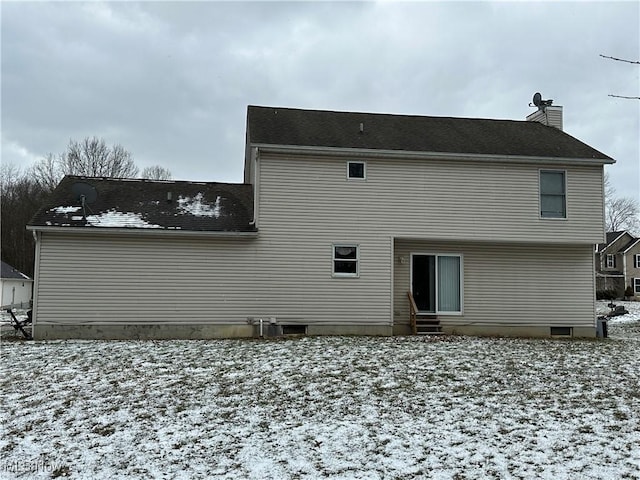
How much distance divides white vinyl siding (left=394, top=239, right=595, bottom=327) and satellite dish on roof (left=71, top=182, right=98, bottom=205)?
29.1 ft

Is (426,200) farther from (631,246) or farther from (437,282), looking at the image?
(631,246)

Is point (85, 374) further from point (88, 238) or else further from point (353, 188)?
point (353, 188)

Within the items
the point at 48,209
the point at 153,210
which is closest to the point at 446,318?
the point at 153,210

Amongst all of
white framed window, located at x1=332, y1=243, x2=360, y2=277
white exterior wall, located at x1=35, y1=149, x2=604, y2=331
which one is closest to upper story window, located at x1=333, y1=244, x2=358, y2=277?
white framed window, located at x1=332, y1=243, x2=360, y2=277

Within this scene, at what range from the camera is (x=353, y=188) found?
1570 centimetres

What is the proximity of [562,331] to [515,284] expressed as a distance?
203 centimetres

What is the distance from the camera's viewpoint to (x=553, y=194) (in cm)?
1639

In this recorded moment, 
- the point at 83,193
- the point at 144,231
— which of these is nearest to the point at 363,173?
the point at 144,231

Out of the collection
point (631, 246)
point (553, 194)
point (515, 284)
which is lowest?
point (515, 284)

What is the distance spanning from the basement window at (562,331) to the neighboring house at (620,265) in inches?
1397

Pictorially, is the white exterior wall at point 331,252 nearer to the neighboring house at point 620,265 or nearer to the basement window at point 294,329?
the basement window at point 294,329

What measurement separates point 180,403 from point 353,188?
905 cm

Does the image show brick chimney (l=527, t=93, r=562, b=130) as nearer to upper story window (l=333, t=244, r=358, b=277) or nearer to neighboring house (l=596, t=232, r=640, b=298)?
upper story window (l=333, t=244, r=358, b=277)

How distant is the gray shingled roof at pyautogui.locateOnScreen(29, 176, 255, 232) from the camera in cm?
1476
